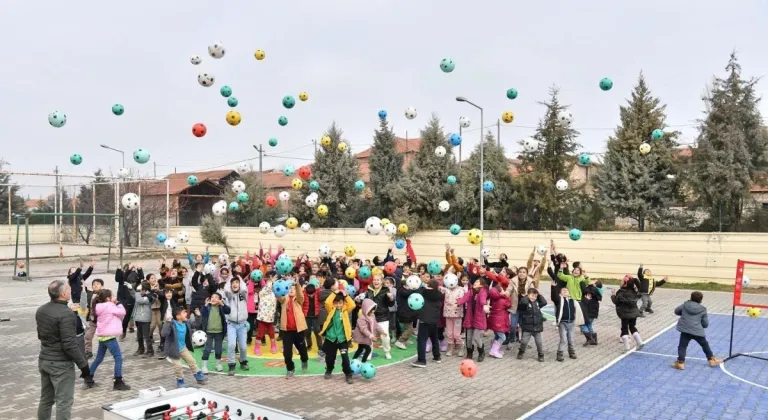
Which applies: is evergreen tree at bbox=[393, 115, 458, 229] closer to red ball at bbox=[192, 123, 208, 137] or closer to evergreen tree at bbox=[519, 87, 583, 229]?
evergreen tree at bbox=[519, 87, 583, 229]

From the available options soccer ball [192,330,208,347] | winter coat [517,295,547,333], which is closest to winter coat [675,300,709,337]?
winter coat [517,295,547,333]

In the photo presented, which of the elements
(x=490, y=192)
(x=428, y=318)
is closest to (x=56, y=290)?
(x=428, y=318)

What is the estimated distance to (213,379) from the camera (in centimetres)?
976

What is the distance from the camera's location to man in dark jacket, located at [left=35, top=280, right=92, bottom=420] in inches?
272

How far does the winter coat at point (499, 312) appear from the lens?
11.0m

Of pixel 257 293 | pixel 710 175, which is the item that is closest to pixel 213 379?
pixel 257 293

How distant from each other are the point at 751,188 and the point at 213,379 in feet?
74.6

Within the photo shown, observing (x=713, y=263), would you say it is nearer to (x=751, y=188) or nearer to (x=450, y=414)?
(x=751, y=188)

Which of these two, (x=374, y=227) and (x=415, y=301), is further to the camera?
(x=374, y=227)

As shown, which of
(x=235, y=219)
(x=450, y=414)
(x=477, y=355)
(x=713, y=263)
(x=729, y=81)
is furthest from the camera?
(x=235, y=219)

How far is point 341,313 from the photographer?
31.1 ft

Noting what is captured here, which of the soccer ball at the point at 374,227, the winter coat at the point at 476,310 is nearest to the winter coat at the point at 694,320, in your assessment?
the winter coat at the point at 476,310

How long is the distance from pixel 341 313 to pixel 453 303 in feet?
8.56

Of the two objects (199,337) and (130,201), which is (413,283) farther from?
(130,201)
